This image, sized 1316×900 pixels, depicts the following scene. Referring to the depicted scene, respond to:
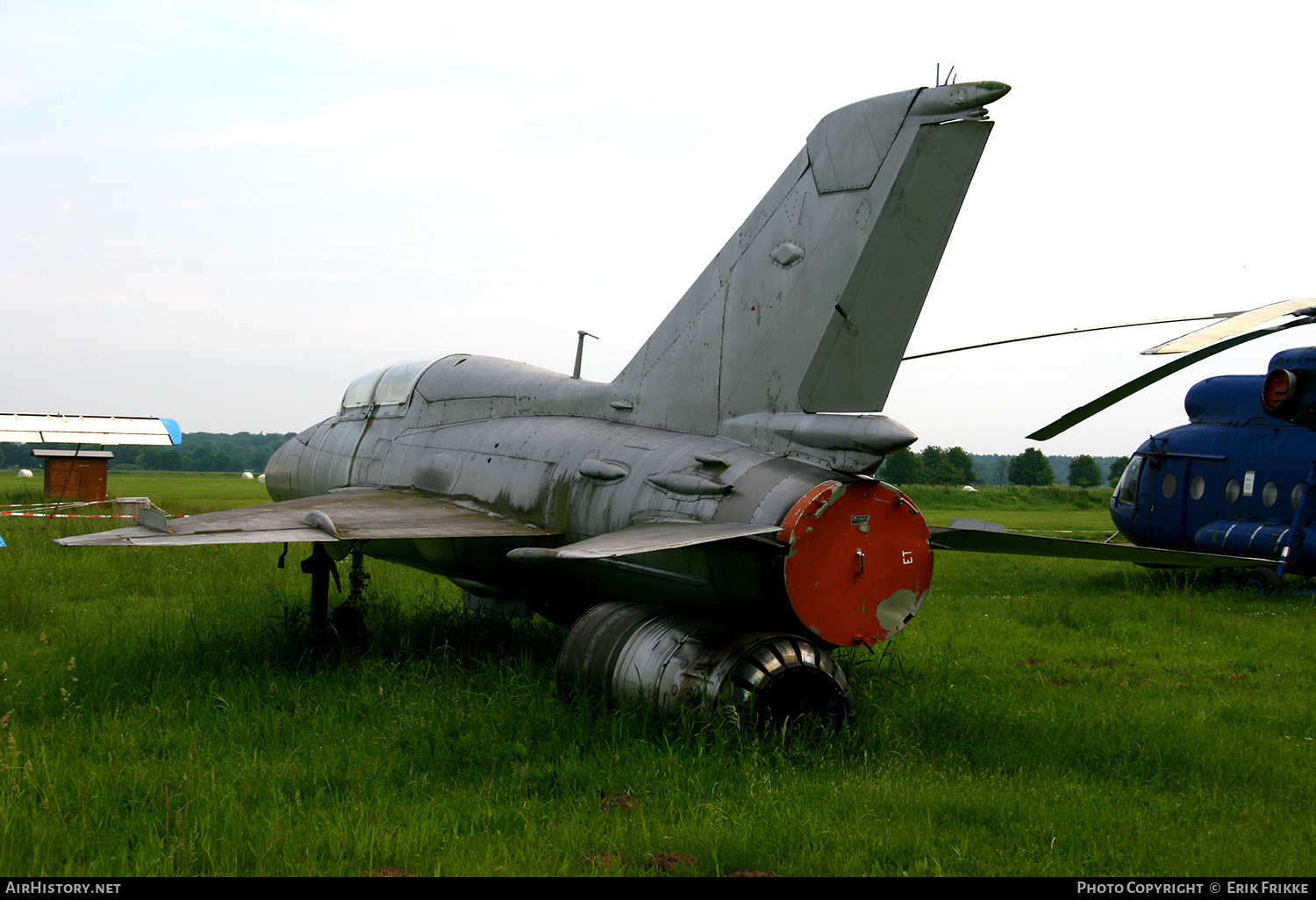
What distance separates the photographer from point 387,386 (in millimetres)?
10383

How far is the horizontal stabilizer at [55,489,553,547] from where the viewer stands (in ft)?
20.8

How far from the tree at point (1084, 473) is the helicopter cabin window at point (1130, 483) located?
77112 millimetres

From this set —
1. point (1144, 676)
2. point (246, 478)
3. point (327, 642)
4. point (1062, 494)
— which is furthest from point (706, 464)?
point (246, 478)

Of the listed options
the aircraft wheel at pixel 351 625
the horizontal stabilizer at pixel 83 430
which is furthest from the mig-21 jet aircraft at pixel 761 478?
the horizontal stabilizer at pixel 83 430

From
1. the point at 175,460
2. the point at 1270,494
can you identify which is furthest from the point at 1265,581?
the point at 175,460

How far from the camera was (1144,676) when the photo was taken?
26.9 ft

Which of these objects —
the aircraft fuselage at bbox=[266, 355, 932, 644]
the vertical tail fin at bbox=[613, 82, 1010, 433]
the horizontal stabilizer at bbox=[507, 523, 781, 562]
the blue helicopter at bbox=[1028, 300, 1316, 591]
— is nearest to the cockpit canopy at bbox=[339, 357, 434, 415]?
the aircraft fuselage at bbox=[266, 355, 932, 644]

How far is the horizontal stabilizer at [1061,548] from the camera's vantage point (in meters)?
5.70

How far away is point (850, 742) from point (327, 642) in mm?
4632

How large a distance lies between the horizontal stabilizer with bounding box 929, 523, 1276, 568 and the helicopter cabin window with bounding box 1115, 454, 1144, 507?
10.2 metres

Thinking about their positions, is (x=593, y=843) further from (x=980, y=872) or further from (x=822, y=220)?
(x=822, y=220)

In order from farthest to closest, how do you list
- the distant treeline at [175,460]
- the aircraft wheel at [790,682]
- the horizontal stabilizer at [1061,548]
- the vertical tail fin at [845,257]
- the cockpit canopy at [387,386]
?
the distant treeline at [175,460], the cockpit canopy at [387,386], the vertical tail fin at [845,257], the horizontal stabilizer at [1061,548], the aircraft wheel at [790,682]

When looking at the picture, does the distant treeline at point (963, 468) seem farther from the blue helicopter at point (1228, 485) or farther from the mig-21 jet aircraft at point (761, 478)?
the mig-21 jet aircraft at point (761, 478)

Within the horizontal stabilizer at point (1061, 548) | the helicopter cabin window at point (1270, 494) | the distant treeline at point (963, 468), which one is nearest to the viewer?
the horizontal stabilizer at point (1061, 548)
